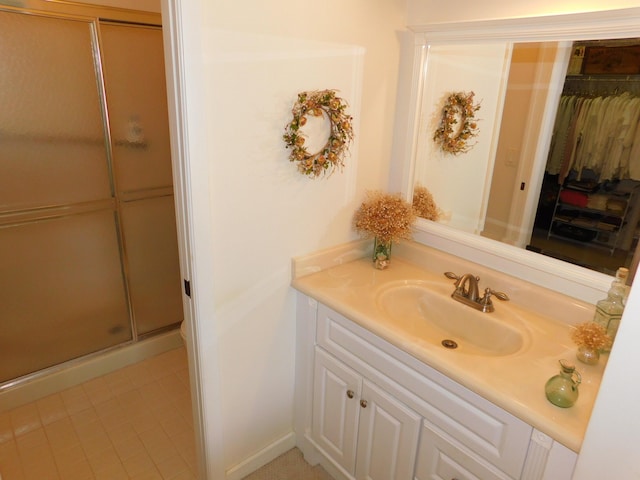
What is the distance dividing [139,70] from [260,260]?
141cm

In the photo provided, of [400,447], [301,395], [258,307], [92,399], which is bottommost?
[92,399]

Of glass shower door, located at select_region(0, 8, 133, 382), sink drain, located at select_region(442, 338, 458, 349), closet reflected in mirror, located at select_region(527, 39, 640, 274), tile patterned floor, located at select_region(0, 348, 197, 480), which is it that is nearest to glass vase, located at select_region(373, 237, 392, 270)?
sink drain, located at select_region(442, 338, 458, 349)

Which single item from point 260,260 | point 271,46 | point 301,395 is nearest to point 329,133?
point 271,46

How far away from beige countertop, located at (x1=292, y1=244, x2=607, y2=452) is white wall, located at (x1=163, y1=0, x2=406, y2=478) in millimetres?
165

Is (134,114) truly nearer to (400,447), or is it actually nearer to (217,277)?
(217,277)

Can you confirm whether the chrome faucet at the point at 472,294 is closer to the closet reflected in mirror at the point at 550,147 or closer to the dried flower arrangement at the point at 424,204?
the closet reflected in mirror at the point at 550,147

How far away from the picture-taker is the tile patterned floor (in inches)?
74.2

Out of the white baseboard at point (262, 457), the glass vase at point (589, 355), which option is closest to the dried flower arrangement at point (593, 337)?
the glass vase at point (589, 355)

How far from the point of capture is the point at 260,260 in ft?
5.30

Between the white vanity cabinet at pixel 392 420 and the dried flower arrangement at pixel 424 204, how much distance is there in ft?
2.19

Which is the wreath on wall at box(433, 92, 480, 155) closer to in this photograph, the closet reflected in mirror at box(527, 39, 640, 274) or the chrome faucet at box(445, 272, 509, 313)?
the closet reflected in mirror at box(527, 39, 640, 274)

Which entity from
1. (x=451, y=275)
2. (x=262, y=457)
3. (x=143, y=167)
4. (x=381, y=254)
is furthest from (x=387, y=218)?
(x=143, y=167)

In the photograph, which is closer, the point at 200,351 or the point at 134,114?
the point at 200,351

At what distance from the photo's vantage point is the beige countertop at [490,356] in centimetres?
105
